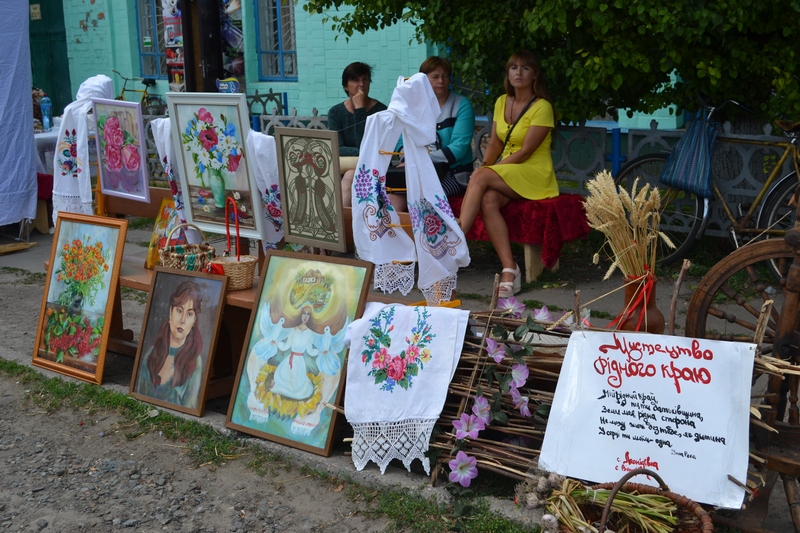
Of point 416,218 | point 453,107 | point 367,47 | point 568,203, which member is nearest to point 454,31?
point 453,107

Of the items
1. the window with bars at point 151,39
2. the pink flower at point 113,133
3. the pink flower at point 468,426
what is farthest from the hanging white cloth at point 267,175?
the window with bars at point 151,39

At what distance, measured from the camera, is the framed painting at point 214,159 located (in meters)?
4.73

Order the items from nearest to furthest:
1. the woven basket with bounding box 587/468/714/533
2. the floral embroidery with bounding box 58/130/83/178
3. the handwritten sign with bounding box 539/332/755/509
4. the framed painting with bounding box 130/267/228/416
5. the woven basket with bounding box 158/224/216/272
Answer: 1. the woven basket with bounding box 587/468/714/533
2. the handwritten sign with bounding box 539/332/755/509
3. the framed painting with bounding box 130/267/228/416
4. the woven basket with bounding box 158/224/216/272
5. the floral embroidery with bounding box 58/130/83/178

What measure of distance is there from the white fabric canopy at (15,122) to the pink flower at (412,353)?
6336 mm

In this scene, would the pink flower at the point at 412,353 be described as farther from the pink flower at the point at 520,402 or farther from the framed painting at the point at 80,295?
the framed painting at the point at 80,295

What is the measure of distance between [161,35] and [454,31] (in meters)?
8.90

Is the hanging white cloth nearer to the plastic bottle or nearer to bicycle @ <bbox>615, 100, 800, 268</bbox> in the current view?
bicycle @ <bbox>615, 100, 800, 268</bbox>

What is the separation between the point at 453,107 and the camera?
691 cm

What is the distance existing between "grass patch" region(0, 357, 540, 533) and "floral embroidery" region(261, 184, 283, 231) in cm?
115

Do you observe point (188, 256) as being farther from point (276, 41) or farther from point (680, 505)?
point (276, 41)

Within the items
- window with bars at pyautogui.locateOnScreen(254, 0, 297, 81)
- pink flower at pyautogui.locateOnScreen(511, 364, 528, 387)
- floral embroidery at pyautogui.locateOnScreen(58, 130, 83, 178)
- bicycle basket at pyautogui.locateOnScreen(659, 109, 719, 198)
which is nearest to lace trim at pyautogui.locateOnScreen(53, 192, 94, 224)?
floral embroidery at pyautogui.locateOnScreen(58, 130, 83, 178)

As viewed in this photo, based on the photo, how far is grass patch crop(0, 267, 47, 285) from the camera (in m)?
7.52

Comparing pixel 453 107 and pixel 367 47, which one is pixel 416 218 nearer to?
pixel 453 107

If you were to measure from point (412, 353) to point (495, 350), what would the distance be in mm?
359
